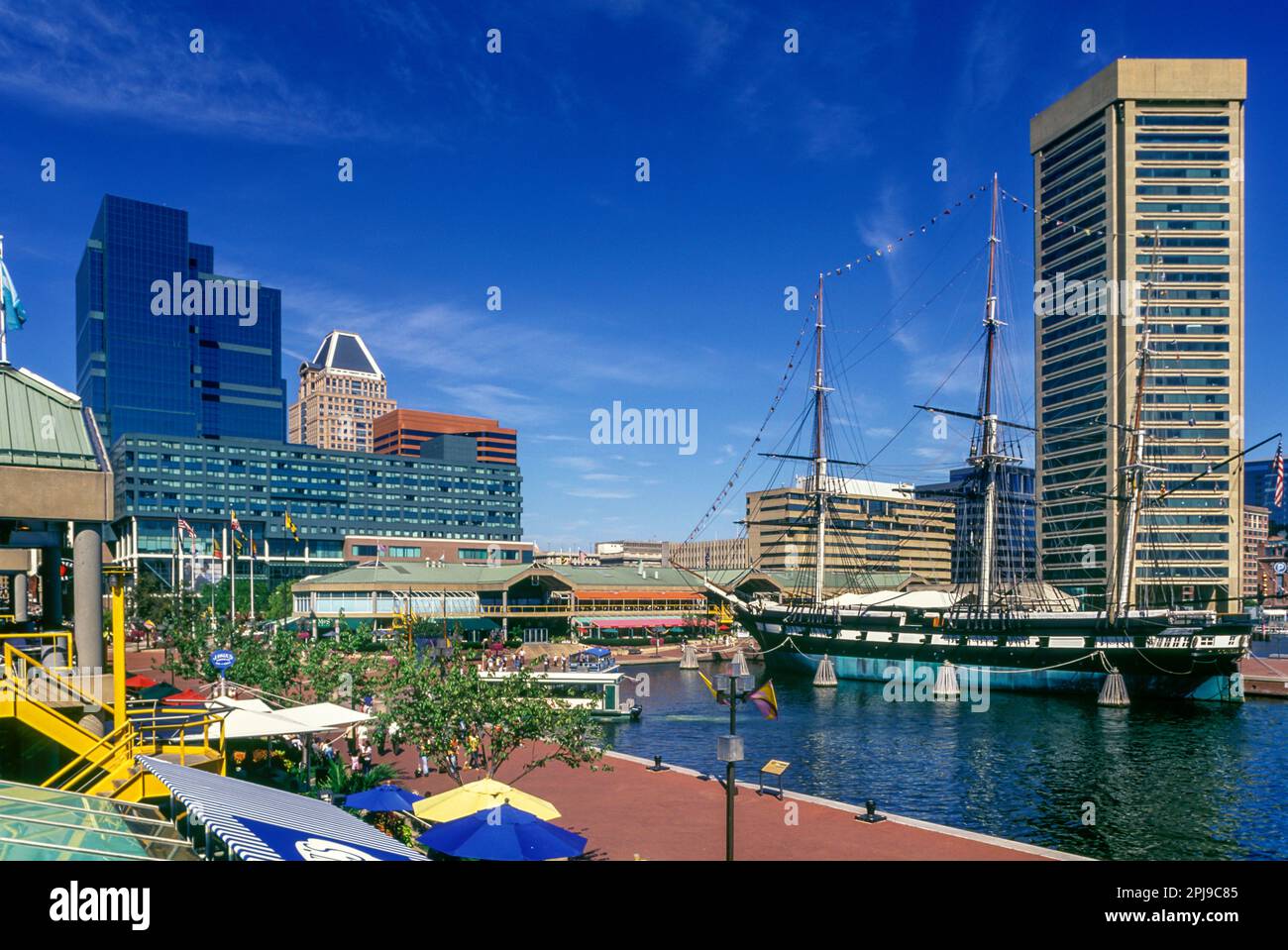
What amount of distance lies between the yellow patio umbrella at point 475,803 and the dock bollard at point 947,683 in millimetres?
62535

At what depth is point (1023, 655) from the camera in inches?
3007

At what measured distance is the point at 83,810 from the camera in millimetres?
11430

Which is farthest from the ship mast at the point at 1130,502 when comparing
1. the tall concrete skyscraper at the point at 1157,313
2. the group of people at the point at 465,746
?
the tall concrete skyscraper at the point at 1157,313

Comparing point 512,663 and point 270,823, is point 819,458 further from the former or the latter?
point 270,823

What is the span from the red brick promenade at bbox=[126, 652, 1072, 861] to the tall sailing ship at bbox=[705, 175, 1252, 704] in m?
47.8

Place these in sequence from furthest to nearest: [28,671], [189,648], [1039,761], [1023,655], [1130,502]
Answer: [1130,502]
[1023,655]
[189,648]
[1039,761]
[28,671]

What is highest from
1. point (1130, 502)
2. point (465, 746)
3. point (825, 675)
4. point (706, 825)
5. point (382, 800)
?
point (1130, 502)

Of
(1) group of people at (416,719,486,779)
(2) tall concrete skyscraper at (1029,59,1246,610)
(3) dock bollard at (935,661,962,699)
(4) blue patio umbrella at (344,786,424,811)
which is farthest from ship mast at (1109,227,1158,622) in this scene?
(2) tall concrete skyscraper at (1029,59,1246,610)

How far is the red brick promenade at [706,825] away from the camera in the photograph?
2438cm

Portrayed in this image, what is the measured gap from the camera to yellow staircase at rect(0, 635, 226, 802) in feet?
55.0

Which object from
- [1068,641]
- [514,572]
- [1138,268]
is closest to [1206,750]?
[1068,641]

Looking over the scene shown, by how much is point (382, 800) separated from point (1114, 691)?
62.6 metres

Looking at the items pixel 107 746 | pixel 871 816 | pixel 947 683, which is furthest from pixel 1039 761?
pixel 107 746
